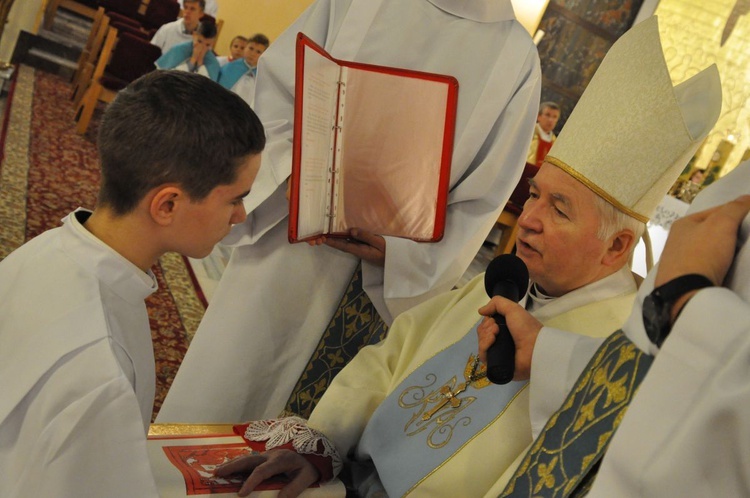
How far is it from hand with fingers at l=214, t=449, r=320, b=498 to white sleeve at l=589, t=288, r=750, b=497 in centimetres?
84

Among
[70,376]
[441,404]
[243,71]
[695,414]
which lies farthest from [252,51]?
[695,414]

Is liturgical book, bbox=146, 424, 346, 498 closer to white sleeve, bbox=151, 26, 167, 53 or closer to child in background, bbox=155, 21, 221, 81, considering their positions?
child in background, bbox=155, 21, 221, 81

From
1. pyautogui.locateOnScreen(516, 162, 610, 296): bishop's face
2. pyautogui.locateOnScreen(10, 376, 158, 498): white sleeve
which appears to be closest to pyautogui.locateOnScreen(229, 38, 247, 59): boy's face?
pyautogui.locateOnScreen(516, 162, 610, 296): bishop's face

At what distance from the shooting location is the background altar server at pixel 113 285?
133 centimetres

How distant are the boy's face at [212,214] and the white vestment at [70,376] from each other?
0.16 metres

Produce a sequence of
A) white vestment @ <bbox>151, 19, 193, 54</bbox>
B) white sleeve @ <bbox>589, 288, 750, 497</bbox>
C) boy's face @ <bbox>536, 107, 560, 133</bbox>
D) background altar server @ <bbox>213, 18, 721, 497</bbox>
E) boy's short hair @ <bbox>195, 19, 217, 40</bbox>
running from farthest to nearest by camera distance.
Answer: boy's face @ <bbox>536, 107, 560, 133</bbox> < white vestment @ <bbox>151, 19, 193, 54</bbox> < boy's short hair @ <bbox>195, 19, 217, 40</bbox> < background altar server @ <bbox>213, 18, 721, 497</bbox> < white sleeve @ <bbox>589, 288, 750, 497</bbox>

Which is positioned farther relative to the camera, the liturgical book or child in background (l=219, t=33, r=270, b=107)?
child in background (l=219, t=33, r=270, b=107)

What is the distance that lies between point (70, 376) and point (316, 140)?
1.09 meters

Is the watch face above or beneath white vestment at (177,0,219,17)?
above

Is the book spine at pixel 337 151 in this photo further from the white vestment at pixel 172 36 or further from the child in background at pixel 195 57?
the white vestment at pixel 172 36

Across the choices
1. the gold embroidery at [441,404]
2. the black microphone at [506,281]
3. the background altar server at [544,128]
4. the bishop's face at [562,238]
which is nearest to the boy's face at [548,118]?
the background altar server at [544,128]

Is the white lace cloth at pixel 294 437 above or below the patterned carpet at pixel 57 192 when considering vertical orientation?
above

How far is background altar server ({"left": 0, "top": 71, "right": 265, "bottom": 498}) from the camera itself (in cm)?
133

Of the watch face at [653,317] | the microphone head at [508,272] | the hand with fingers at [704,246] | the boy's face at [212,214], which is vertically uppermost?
the hand with fingers at [704,246]
